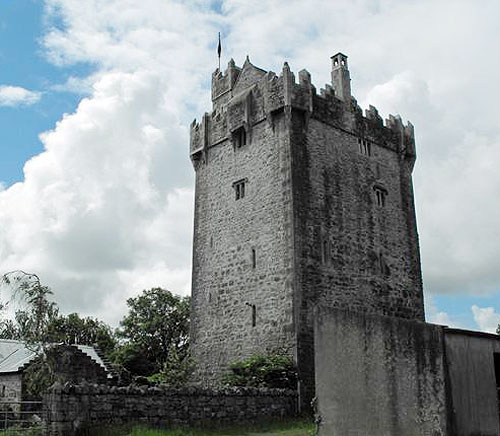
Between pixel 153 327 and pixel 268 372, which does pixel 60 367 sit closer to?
pixel 268 372

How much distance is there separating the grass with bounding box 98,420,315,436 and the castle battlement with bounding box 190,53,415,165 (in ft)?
42.0

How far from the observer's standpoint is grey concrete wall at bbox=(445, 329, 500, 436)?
14.4 m

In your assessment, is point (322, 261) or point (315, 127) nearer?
point (322, 261)

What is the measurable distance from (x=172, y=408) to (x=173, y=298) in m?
26.7

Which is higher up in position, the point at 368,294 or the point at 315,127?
the point at 315,127

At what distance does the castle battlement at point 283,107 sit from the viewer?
89.5ft

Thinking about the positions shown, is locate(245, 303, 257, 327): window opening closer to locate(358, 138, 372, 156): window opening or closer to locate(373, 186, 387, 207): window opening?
locate(373, 186, 387, 207): window opening

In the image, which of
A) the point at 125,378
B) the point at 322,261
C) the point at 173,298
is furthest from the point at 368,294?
the point at 173,298

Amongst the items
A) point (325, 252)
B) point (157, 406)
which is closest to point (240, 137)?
point (325, 252)

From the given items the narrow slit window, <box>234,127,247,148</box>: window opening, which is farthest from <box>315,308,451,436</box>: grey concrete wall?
<box>234,127,247,148</box>: window opening

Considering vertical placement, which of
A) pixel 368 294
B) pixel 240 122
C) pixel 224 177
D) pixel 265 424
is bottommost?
pixel 265 424

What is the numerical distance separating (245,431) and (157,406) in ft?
9.90

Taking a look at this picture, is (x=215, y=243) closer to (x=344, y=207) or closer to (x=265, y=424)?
(x=344, y=207)

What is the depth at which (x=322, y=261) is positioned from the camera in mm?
25594
